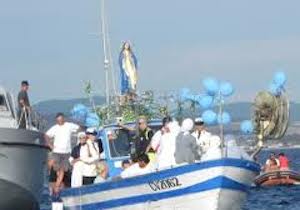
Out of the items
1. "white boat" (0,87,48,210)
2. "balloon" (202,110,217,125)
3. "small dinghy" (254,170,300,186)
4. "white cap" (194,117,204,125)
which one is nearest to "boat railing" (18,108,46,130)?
"white boat" (0,87,48,210)

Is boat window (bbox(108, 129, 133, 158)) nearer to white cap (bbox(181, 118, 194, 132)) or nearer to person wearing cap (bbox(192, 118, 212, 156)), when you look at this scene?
person wearing cap (bbox(192, 118, 212, 156))

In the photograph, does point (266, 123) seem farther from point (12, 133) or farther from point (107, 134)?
point (12, 133)

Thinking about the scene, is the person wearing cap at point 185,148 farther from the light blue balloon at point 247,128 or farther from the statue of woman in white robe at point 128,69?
the statue of woman in white robe at point 128,69

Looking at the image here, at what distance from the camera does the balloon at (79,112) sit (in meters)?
30.9

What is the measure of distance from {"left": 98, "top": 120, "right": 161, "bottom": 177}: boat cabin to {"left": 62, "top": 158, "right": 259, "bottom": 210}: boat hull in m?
2.73

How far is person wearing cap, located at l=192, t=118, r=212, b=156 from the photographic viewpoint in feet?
81.2

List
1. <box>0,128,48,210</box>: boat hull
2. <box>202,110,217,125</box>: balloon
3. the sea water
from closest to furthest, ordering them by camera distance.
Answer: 1. <box>0,128,48,210</box>: boat hull
2. <box>202,110,217,125</box>: balloon
3. the sea water

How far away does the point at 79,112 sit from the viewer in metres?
30.9

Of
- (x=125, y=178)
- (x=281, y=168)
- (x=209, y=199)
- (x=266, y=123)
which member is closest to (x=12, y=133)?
(x=125, y=178)

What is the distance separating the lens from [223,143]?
24125 mm

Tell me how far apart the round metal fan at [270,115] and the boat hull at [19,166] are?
543 cm

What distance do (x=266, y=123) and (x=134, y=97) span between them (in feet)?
14.8

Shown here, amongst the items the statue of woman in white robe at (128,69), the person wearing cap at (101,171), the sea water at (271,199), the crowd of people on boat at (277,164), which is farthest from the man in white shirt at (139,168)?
the crowd of people on boat at (277,164)

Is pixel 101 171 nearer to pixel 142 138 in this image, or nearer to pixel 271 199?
pixel 142 138
